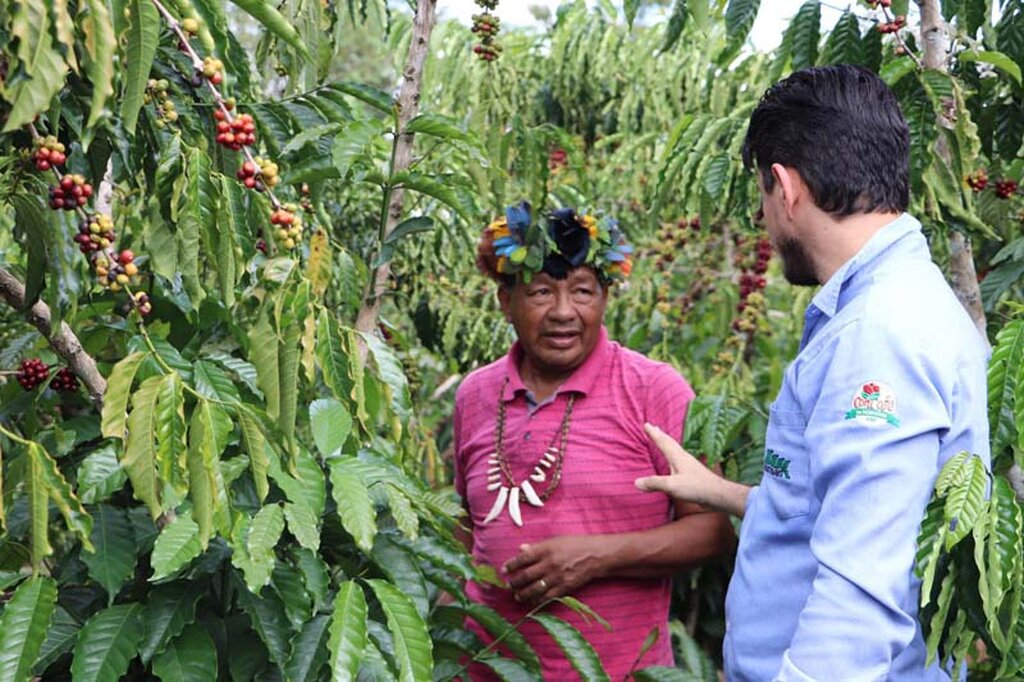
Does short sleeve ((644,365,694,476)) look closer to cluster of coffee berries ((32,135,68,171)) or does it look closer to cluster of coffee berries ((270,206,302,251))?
cluster of coffee berries ((270,206,302,251))

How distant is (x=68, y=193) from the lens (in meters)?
1.59

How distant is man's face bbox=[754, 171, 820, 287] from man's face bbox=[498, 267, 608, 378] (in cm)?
102

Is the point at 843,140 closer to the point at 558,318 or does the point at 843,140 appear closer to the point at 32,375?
the point at 558,318

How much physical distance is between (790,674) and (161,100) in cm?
116

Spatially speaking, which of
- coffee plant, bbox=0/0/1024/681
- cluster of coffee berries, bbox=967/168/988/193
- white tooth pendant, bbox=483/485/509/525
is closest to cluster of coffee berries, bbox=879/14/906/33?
coffee plant, bbox=0/0/1024/681

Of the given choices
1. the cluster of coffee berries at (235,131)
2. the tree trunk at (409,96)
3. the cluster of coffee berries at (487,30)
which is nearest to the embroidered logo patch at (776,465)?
the cluster of coffee berries at (235,131)

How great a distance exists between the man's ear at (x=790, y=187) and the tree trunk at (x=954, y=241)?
32.2 inches

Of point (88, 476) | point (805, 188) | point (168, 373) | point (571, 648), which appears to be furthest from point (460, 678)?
point (805, 188)

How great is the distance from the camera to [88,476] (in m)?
2.01

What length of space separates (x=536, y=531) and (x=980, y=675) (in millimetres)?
1894

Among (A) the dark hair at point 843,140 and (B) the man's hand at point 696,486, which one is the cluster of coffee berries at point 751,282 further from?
(A) the dark hair at point 843,140

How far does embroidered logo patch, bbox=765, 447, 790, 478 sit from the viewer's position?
169 cm

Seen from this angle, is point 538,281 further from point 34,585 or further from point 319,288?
point 34,585

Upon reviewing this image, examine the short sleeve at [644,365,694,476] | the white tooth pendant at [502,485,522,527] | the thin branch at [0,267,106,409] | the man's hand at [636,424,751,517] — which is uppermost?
the thin branch at [0,267,106,409]
